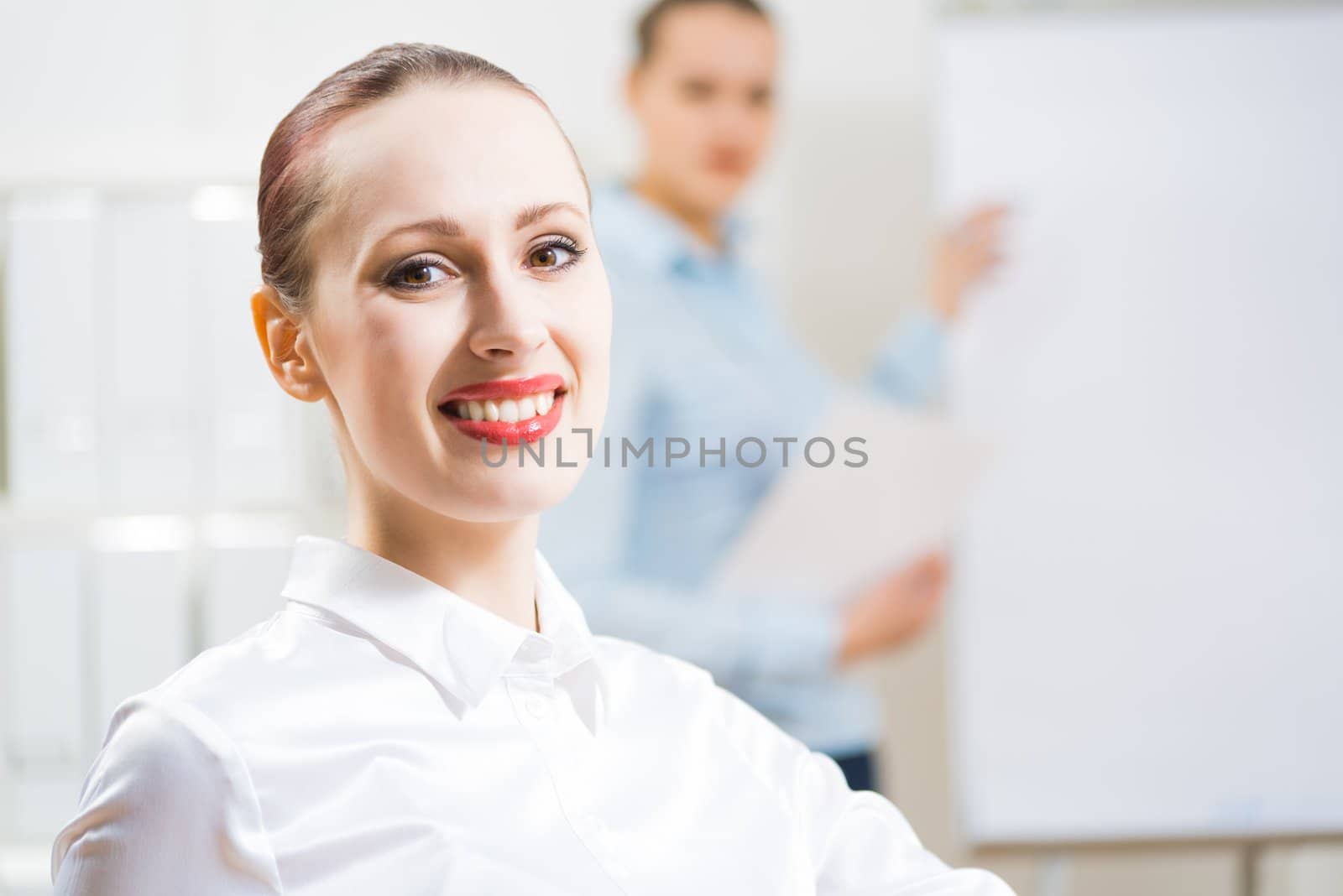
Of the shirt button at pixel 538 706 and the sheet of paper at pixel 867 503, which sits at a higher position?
the shirt button at pixel 538 706

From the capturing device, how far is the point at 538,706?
0.56 meters

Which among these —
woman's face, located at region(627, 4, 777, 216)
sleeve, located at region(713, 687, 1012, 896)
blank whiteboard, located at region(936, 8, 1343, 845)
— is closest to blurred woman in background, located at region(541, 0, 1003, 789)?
woman's face, located at region(627, 4, 777, 216)

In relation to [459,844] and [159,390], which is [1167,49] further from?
[459,844]

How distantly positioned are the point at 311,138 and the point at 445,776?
28 centimetres

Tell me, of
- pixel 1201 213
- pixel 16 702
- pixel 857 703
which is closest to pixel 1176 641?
pixel 857 703

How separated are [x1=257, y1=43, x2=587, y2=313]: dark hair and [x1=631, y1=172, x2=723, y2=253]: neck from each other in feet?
4.39

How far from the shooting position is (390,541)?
56 cm

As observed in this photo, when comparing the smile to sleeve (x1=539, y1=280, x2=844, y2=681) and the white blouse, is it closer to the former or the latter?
the white blouse

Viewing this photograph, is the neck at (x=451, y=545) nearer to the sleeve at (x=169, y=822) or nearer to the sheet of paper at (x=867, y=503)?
the sleeve at (x=169, y=822)

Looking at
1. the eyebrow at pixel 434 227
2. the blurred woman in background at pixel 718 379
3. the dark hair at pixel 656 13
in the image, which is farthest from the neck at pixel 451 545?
the dark hair at pixel 656 13

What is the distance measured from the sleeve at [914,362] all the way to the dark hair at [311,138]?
1.51 meters

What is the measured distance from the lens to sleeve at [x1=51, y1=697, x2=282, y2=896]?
0.45m

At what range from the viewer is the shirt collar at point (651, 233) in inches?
68.8

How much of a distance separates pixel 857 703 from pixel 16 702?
1.31 metres
